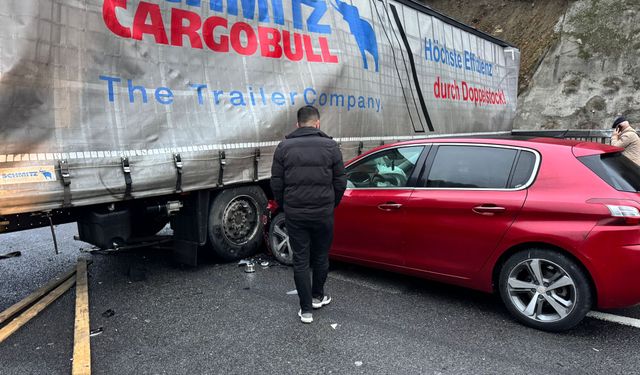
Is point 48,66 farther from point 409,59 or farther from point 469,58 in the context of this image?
point 469,58

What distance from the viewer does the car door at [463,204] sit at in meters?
3.75

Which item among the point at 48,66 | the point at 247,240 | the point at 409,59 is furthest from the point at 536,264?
the point at 409,59

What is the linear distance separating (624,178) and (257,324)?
120 inches

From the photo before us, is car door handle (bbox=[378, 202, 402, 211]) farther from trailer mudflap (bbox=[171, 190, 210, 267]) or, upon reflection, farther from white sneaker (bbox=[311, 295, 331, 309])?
trailer mudflap (bbox=[171, 190, 210, 267])

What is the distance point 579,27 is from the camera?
18859 millimetres

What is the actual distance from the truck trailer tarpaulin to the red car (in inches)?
62.1

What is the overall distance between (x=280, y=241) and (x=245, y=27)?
7.69 ft

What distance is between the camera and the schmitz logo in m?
4.10

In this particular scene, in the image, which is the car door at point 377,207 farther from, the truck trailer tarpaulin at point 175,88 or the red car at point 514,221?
the truck trailer tarpaulin at point 175,88

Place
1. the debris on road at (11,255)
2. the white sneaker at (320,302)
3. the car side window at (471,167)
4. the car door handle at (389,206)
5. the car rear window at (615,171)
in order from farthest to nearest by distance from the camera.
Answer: the debris on road at (11,255) < the car door handle at (389,206) < the white sneaker at (320,302) < the car side window at (471,167) < the car rear window at (615,171)

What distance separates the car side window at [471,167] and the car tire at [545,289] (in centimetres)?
65

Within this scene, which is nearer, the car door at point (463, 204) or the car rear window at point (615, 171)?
the car rear window at point (615, 171)

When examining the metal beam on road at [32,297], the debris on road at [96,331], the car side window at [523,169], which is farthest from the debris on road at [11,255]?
the car side window at [523,169]

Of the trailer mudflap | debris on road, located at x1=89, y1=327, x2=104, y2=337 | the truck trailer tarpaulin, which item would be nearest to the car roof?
the truck trailer tarpaulin
